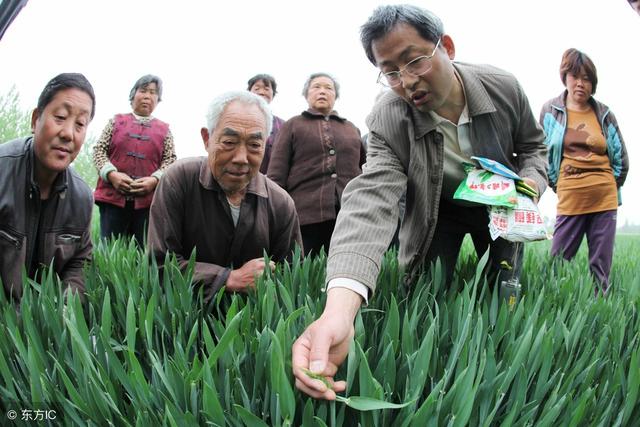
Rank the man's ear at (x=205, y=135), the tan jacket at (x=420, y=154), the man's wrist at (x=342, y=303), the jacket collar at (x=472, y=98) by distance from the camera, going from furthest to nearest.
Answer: the man's ear at (x=205, y=135) → the jacket collar at (x=472, y=98) → the tan jacket at (x=420, y=154) → the man's wrist at (x=342, y=303)

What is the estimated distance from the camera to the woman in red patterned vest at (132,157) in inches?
121

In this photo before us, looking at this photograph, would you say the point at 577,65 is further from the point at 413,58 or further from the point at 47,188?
the point at 47,188

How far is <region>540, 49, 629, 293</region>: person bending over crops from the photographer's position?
2938 millimetres

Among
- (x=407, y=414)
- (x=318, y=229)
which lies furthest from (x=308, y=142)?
(x=407, y=414)

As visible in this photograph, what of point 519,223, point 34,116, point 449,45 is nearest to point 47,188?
point 34,116

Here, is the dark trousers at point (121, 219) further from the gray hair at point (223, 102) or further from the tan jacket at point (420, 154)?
the tan jacket at point (420, 154)

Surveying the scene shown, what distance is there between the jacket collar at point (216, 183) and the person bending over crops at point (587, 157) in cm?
180

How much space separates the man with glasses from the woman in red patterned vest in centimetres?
187

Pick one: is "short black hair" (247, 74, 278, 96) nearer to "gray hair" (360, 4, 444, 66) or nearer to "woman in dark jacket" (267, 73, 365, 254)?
"woman in dark jacket" (267, 73, 365, 254)

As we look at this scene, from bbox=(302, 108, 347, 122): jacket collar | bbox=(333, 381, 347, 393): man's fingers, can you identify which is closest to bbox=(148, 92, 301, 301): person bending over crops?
bbox=(333, 381, 347, 393): man's fingers

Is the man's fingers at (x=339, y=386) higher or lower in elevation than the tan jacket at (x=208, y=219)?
lower

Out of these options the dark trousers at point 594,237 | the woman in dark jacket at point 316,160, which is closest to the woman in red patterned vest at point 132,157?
the woman in dark jacket at point 316,160

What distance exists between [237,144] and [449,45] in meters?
0.69

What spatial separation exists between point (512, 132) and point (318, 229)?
1540 mm
